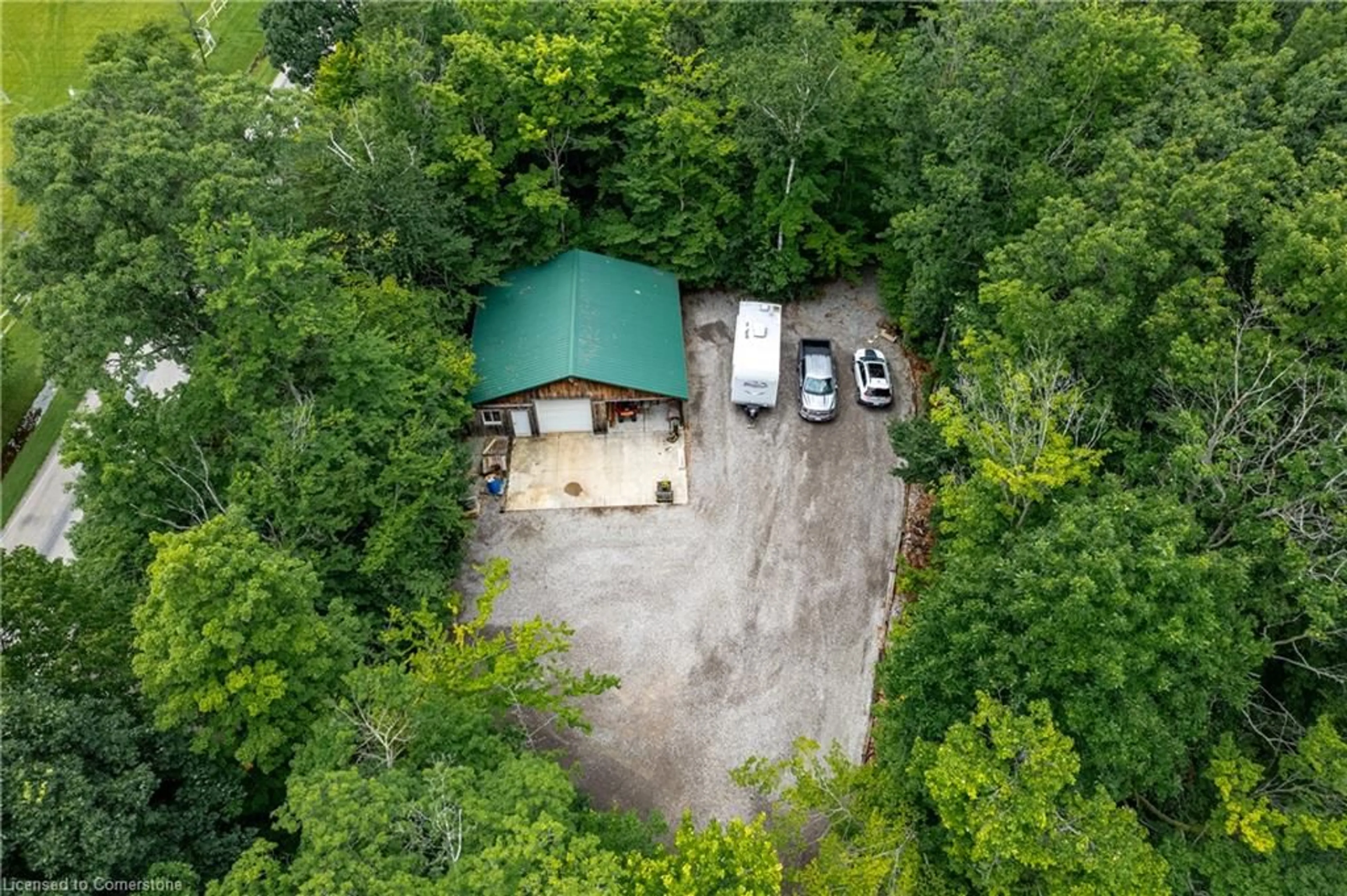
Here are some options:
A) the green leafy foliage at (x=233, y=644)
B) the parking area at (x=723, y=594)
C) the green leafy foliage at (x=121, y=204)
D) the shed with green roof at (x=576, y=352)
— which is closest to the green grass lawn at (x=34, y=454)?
the green leafy foliage at (x=121, y=204)

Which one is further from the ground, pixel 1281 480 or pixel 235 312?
pixel 235 312

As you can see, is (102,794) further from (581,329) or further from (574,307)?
(574,307)

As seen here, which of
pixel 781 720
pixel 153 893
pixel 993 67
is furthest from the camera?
pixel 993 67

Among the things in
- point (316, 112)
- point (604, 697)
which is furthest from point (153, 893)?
point (316, 112)

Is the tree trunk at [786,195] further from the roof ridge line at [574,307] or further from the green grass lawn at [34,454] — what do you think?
the green grass lawn at [34,454]

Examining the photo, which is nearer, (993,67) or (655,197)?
(993,67)

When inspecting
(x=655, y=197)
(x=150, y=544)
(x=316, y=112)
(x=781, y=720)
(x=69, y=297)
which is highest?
(x=655, y=197)

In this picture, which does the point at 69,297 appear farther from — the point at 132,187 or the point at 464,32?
the point at 464,32

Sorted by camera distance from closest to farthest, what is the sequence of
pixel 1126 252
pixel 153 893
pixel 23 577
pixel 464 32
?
pixel 153 893 → pixel 23 577 → pixel 1126 252 → pixel 464 32
